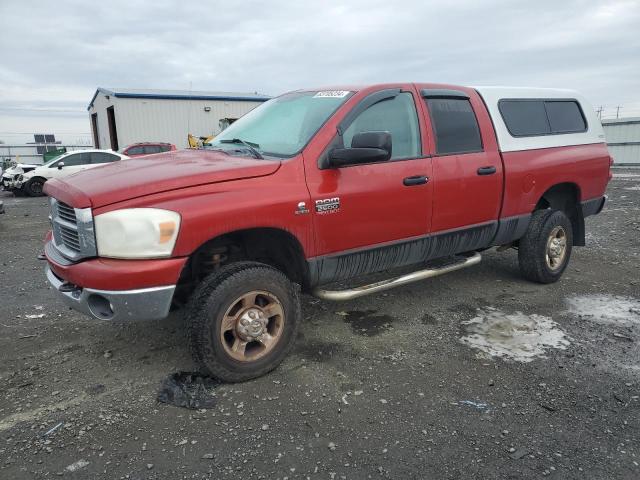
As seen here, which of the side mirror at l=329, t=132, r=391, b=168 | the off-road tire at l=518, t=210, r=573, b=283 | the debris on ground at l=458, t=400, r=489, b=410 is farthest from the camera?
the off-road tire at l=518, t=210, r=573, b=283

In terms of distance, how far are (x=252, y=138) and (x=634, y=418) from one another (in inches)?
129

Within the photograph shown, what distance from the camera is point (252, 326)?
3.22 m

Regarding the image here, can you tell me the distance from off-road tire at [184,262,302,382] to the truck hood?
62cm

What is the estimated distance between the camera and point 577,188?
5.33 m

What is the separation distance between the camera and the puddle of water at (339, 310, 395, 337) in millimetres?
4117

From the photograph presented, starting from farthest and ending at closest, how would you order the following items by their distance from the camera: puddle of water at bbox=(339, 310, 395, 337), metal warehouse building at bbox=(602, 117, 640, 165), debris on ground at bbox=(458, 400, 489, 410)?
metal warehouse building at bbox=(602, 117, 640, 165)
puddle of water at bbox=(339, 310, 395, 337)
debris on ground at bbox=(458, 400, 489, 410)

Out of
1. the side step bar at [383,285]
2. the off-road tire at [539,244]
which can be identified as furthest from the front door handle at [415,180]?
the off-road tire at [539,244]

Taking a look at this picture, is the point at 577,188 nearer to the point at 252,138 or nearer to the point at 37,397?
the point at 252,138

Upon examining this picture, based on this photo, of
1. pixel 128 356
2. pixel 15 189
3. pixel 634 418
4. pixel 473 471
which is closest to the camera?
pixel 473 471

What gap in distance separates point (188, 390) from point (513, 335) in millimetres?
2617

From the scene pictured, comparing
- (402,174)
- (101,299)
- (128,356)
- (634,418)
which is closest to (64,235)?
(101,299)

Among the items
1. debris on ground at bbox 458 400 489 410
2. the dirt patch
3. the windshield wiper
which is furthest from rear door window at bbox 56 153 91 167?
debris on ground at bbox 458 400 489 410

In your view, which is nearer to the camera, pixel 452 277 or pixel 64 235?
pixel 64 235

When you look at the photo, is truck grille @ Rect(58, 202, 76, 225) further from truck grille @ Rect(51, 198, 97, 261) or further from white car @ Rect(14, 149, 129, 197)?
white car @ Rect(14, 149, 129, 197)
